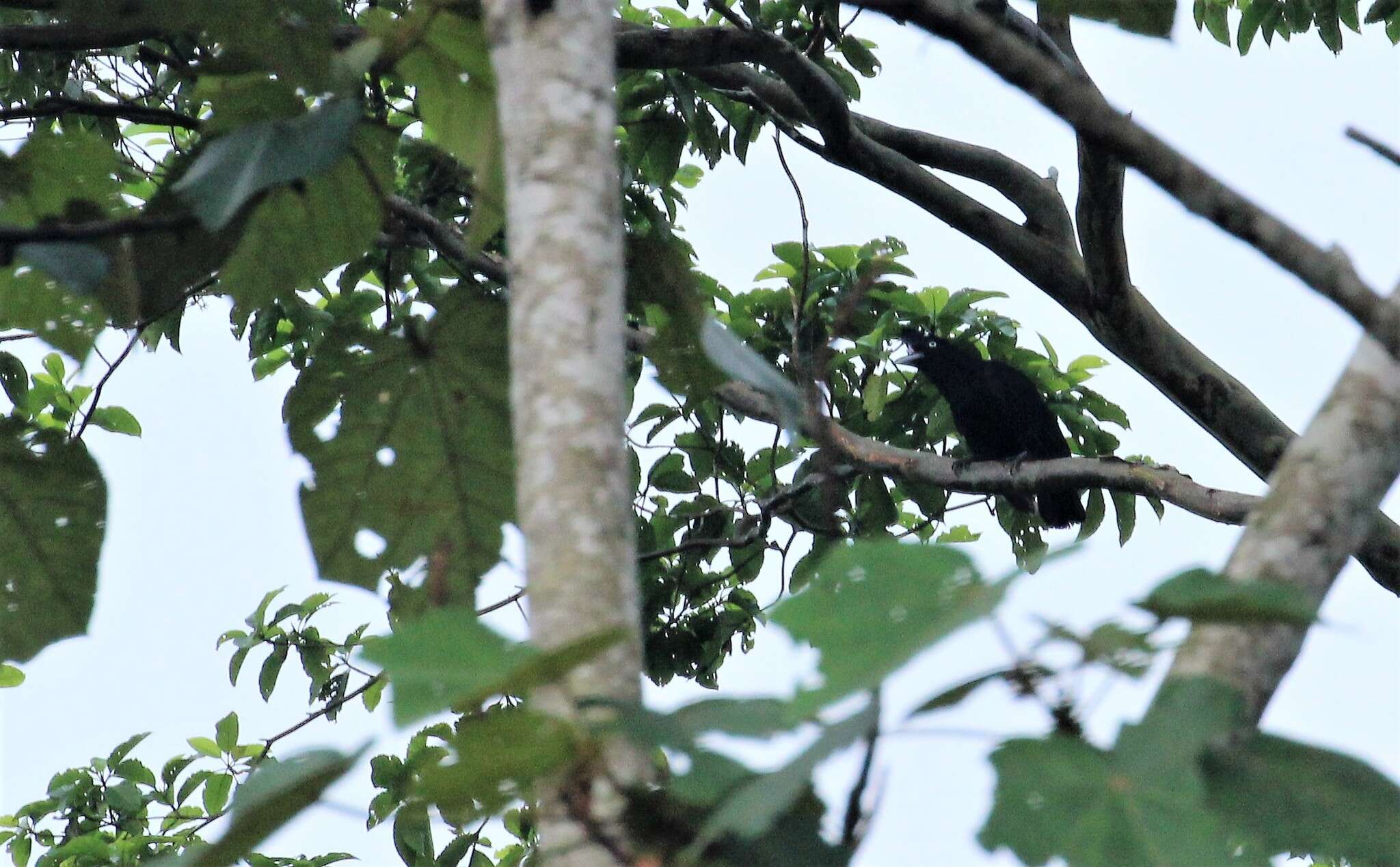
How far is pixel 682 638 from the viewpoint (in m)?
5.00

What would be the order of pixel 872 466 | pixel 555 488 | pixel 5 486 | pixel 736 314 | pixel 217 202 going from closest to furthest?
pixel 555 488 < pixel 217 202 < pixel 5 486 < pixel 872 466 < pixel 736 314

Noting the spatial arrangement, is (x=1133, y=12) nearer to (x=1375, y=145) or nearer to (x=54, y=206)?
(x=1375, y=145)

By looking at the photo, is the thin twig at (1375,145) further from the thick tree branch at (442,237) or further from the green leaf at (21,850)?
the green leaf at (21,850)

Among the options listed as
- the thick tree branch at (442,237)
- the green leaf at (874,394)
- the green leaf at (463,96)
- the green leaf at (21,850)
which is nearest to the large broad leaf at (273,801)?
the green leaf at (463,96)

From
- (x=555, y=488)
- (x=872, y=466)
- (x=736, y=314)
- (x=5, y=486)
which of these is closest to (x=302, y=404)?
(x=5, y=486)

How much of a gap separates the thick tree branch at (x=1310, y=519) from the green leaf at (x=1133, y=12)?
2.96 feet

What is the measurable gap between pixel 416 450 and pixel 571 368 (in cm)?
95

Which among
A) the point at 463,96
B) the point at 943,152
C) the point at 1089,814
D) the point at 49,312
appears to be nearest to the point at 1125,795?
the point at 1089,814

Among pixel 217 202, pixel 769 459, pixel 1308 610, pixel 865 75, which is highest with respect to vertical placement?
pixel 865 75

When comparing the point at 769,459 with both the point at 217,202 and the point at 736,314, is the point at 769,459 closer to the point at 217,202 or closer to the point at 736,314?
the point at 736,314

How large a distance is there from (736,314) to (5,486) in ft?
10.5

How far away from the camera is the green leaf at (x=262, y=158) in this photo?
4.59 feet

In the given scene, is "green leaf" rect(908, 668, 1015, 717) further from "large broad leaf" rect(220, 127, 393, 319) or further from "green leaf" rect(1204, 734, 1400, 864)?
"large broad leaf" rect(220, 127, 393, 319)

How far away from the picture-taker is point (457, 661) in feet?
2.95
